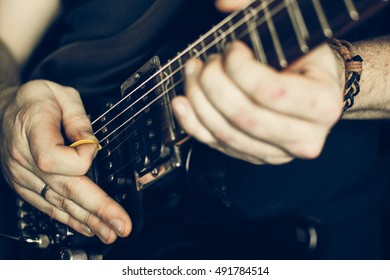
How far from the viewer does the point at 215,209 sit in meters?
0.77

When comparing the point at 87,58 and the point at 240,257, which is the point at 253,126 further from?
the point at 87,58

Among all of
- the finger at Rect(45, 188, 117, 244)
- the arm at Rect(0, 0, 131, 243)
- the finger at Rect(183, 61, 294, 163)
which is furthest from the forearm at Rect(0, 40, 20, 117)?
the finger at Rect(183, 61, 294, 163)

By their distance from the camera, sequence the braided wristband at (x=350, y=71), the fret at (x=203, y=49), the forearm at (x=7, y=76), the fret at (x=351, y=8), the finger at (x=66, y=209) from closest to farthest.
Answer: the fret at (x=351, y=8) → the fret at (x=203, y=49) → the braided wristband at (x=350, y=71) → the finger at (x=66, y=209) → the forearm at (x=7, y=76)

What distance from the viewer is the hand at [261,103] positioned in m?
0.43

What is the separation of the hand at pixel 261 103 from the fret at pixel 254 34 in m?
0.04

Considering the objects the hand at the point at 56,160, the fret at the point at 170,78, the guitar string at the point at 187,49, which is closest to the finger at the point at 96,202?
the hand at the point at 56,160

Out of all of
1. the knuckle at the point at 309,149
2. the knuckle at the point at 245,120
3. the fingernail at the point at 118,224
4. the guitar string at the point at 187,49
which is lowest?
the knuckle at the point at 309,149

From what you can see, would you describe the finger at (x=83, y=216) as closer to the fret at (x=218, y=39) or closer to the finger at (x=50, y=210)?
the finger at (x=50, y=210)

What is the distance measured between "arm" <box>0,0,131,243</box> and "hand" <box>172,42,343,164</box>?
26 cm

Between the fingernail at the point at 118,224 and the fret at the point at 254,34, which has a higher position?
the fret at the point at 254,34

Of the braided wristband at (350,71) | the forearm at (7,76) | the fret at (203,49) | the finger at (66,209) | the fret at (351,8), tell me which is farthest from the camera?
the forearm at (7,76)

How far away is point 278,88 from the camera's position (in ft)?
1.41

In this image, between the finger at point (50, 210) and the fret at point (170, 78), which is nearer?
the fret at point (170, 78)

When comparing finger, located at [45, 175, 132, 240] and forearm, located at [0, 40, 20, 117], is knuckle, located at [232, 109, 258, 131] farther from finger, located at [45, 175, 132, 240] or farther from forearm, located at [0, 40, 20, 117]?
forearm, located at [0, 40, 20, 117]
